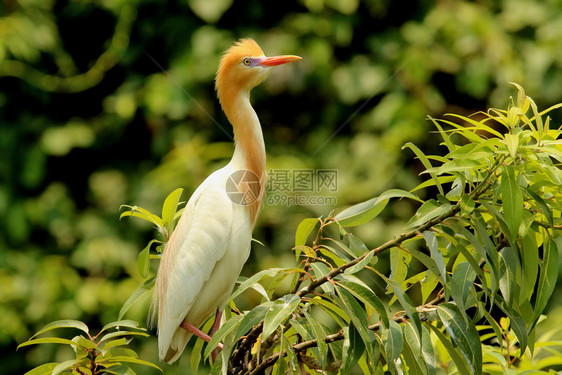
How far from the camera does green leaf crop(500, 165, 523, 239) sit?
937 millimetres

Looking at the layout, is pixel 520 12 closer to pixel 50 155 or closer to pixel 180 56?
pixel 180 56

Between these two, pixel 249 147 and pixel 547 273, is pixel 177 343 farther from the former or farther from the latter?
pixel 547 273

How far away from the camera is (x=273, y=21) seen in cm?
281

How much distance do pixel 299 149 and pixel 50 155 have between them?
1110 mm

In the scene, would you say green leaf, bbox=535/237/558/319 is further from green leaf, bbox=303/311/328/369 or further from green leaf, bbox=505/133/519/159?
green leaf, bbox=303/311/328/369

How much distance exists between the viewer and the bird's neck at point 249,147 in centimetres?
177

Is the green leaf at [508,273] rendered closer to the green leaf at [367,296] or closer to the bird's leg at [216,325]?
the green leaf at [367,296]

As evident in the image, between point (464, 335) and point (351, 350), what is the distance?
0.63 feet

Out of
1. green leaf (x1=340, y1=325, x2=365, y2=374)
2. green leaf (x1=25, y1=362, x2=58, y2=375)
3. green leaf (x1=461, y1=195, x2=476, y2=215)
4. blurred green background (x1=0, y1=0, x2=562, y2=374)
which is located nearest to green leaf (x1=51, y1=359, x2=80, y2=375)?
green leaf (x1=25, y1=362, x2=58, y2=375)

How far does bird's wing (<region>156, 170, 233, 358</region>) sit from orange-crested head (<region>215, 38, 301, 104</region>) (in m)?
0.27

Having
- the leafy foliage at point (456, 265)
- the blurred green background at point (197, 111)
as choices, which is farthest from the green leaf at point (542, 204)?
the blurred green background at point (197, 111)

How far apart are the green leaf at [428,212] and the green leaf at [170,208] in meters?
0.60

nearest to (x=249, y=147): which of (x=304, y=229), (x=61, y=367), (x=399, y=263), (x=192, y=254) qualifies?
(x=192, y=254)

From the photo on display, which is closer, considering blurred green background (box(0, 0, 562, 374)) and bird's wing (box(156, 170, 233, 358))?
bird's wing (box(156, 170, 233, 358))
